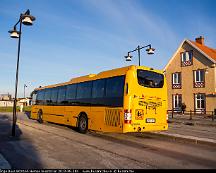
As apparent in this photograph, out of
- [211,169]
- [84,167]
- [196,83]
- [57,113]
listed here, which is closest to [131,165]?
[84,167]

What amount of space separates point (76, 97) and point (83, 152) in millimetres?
6517

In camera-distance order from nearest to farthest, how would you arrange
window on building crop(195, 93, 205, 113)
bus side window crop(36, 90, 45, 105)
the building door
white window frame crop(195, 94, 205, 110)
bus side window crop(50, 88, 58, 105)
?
bus side window crop(50, 88, 58, 105)
bus side window crop(36, 90, 45, 105)
the building door
window on building crop(195, 93, 205, 113)
white window frame crop(195, 94, 205, 110)

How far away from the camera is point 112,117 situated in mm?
11117

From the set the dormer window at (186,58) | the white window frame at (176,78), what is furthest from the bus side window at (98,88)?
the white window frame at (176,78)

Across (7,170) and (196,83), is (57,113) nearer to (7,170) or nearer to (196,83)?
(7,170)

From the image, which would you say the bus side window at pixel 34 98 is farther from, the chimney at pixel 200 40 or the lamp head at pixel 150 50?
the chimney at pixel 200 40

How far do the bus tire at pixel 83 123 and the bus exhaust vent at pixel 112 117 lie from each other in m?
2.17

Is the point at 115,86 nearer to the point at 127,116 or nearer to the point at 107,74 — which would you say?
the point at 107,74

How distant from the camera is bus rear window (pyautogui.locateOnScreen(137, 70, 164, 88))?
440 inches

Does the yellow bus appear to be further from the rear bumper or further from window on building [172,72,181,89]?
window on building [172,72,181,89]

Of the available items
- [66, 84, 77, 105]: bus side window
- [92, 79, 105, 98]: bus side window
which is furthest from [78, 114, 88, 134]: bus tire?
[92, 79, 105, 98]: bus side window

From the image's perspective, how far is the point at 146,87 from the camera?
1127 centimetres

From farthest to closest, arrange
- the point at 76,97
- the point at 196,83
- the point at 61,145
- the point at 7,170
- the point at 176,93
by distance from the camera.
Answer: the point at 176,93, the point at 196,83, the point at 76,97, the point at 61,145, the point at 7,170

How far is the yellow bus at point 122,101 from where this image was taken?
10.6 metres
